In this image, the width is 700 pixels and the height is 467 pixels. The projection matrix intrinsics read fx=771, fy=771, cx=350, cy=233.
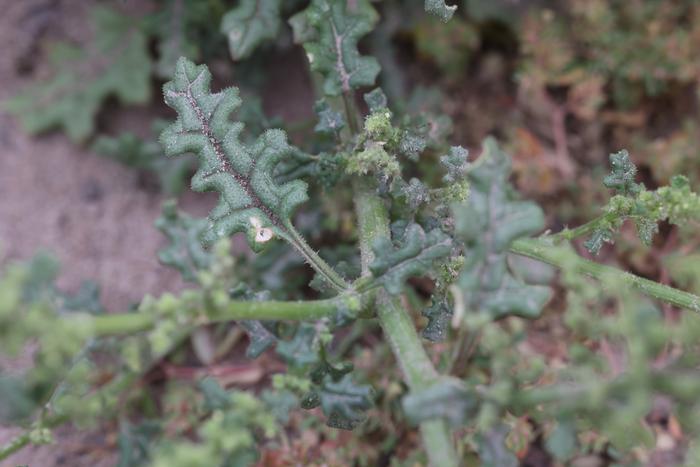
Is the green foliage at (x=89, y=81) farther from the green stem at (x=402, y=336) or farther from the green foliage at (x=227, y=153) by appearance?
the green stem at (x=402, y=336)

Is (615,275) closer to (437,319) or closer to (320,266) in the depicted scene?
(437,319)

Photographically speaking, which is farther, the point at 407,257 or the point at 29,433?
the point at 407,257

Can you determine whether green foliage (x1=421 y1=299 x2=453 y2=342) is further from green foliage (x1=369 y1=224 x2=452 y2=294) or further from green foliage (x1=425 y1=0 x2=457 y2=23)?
green foliage (x1=425 y1=0 x2=457 y2=23)

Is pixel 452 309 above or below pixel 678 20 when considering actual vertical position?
below

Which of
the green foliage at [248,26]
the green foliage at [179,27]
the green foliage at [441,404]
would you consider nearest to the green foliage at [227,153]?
the green foliage at [248,26]

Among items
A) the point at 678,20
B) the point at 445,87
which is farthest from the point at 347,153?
the point at 678,20

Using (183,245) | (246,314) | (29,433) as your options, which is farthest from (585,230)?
(29,433)

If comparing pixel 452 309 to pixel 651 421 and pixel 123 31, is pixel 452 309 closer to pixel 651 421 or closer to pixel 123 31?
pixel 651 421
